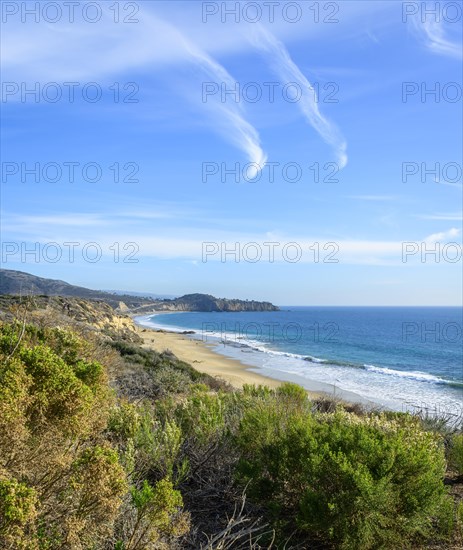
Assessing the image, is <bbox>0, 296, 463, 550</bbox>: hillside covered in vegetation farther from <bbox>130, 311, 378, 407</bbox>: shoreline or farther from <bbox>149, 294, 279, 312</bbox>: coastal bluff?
<bbox>149, 294, 279, 312</bbox>: coastal bluff

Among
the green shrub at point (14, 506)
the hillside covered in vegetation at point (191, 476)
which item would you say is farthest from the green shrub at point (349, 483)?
the green shrub at point (14, 506)

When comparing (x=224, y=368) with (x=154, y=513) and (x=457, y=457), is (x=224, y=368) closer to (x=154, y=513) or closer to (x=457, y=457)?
(x=457, y=457)

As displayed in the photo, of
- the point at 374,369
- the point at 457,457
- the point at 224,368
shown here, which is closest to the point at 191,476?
the point at 457,457

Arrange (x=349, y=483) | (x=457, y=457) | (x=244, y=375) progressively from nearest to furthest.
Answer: (x=349, y=483) → (x=457, y=457) → (x=244, y=375)

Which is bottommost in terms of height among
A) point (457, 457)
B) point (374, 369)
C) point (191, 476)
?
point (374, 369)

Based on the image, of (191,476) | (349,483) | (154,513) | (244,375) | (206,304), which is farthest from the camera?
(206,304)

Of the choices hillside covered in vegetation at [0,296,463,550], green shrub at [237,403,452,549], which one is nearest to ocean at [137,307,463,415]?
hillside covered in vegetation at [0,296,463,550]

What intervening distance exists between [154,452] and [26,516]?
9.01ft

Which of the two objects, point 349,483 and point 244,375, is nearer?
point 349,483

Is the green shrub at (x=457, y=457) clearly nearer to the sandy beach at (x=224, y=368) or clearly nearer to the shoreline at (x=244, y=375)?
the shoreline at (x=244, y=375)

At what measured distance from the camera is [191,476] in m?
5.41

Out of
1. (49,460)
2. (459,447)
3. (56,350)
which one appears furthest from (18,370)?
(459,447)

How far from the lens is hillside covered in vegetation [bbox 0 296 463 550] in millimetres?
3193

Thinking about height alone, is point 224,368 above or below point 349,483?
below
